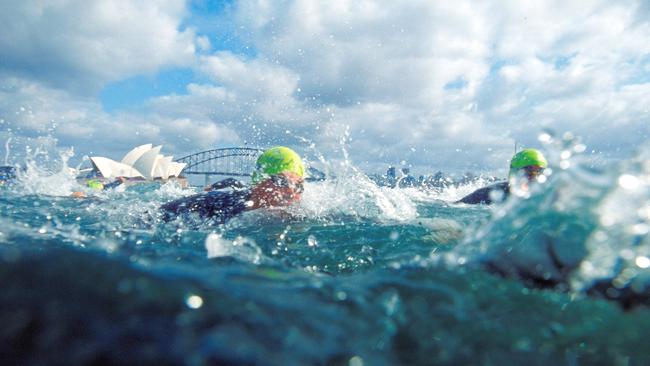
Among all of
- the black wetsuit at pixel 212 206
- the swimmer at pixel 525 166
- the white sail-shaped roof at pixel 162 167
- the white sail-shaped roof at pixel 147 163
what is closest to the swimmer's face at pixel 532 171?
the swimmer at pixel 525 166

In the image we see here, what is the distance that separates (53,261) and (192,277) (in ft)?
1.91

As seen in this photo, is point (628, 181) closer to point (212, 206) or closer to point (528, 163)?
point (212, 206)

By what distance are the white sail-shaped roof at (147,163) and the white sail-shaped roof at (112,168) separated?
33.1 inches

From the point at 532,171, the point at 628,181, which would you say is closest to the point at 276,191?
the point at 628,181

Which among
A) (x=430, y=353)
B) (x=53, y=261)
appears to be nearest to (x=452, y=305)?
(x=430, y=353)

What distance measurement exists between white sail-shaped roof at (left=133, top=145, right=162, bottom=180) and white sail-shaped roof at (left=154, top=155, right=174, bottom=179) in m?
1.19

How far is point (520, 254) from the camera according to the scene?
7.80ft

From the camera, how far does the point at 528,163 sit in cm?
1042

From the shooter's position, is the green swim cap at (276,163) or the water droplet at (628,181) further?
the green swim cap at (276,163)

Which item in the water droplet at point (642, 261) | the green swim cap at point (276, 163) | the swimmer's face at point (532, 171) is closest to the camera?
the water droplet at point (642, 261)

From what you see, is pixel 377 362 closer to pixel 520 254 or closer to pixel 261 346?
pixel 261 346

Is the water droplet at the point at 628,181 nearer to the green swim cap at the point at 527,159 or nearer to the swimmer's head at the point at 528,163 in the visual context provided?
the swimmer's head at the point at 528,163

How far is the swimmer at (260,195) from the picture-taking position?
676 centimetres

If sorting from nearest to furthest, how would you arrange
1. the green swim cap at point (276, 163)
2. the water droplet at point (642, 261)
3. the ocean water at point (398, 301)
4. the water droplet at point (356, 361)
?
the ocean water at point (398, 301)
the water droplet at point (356, 361)
the water droplet at point (642, 261)
the green swim cap at point (276, 163)
